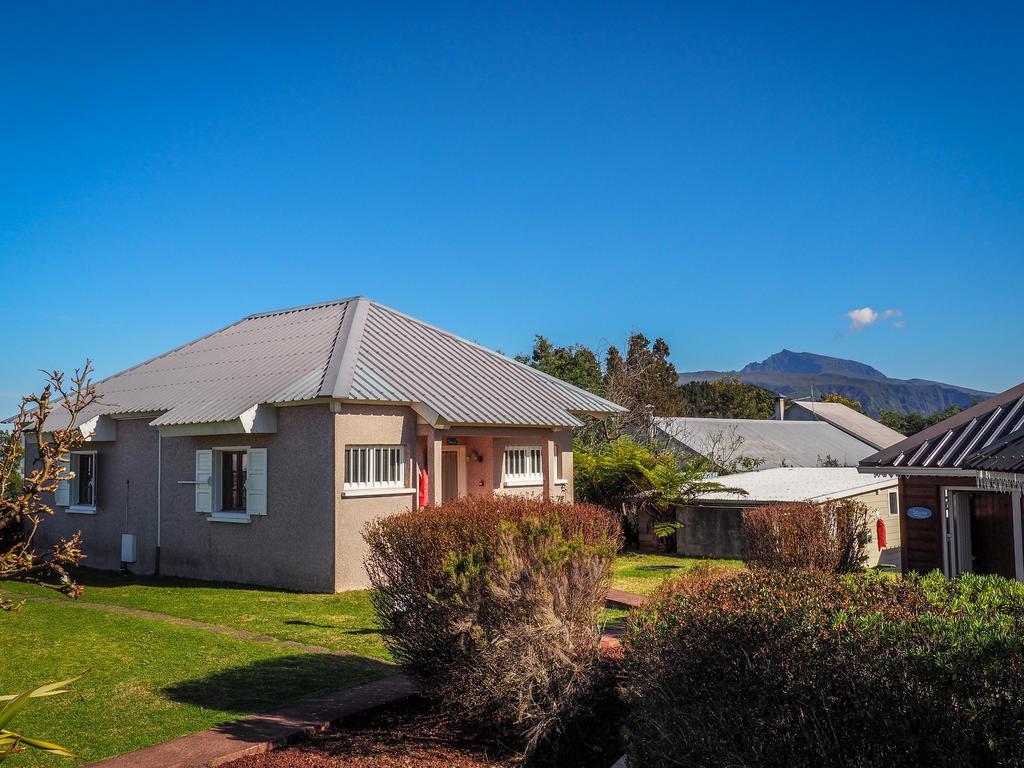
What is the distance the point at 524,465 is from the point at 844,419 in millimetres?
36357

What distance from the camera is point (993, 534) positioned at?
13.7 m

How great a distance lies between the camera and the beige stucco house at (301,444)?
48.2 feet

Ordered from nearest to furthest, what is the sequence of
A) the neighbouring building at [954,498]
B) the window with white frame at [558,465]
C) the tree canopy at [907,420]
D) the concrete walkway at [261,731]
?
the concrete walkway at [261,731], the neighbouring building at [954,498], the window with white frame at [558,465], the tree canopy at [907,420]

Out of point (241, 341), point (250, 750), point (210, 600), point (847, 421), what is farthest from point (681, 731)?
point (847, 421)

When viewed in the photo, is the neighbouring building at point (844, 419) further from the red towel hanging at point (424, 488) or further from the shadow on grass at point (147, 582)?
the shadow on grass at point (147, 582)

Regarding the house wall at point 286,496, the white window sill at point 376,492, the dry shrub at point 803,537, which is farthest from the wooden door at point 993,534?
the white window sill at point 376,492

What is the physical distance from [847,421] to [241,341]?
3872 centimetres

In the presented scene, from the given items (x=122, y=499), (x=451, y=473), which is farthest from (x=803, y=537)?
(x=122, y=499)

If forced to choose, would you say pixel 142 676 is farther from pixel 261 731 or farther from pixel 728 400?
pixel 728 400

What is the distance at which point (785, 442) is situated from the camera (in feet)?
124

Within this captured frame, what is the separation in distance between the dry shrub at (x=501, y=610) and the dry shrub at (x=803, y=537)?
7.60m

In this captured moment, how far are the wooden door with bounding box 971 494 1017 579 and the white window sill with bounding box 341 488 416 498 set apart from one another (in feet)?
31.9

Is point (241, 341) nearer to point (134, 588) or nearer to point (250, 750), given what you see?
point (134, 588)

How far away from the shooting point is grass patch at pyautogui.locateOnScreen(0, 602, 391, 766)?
6793 mm
